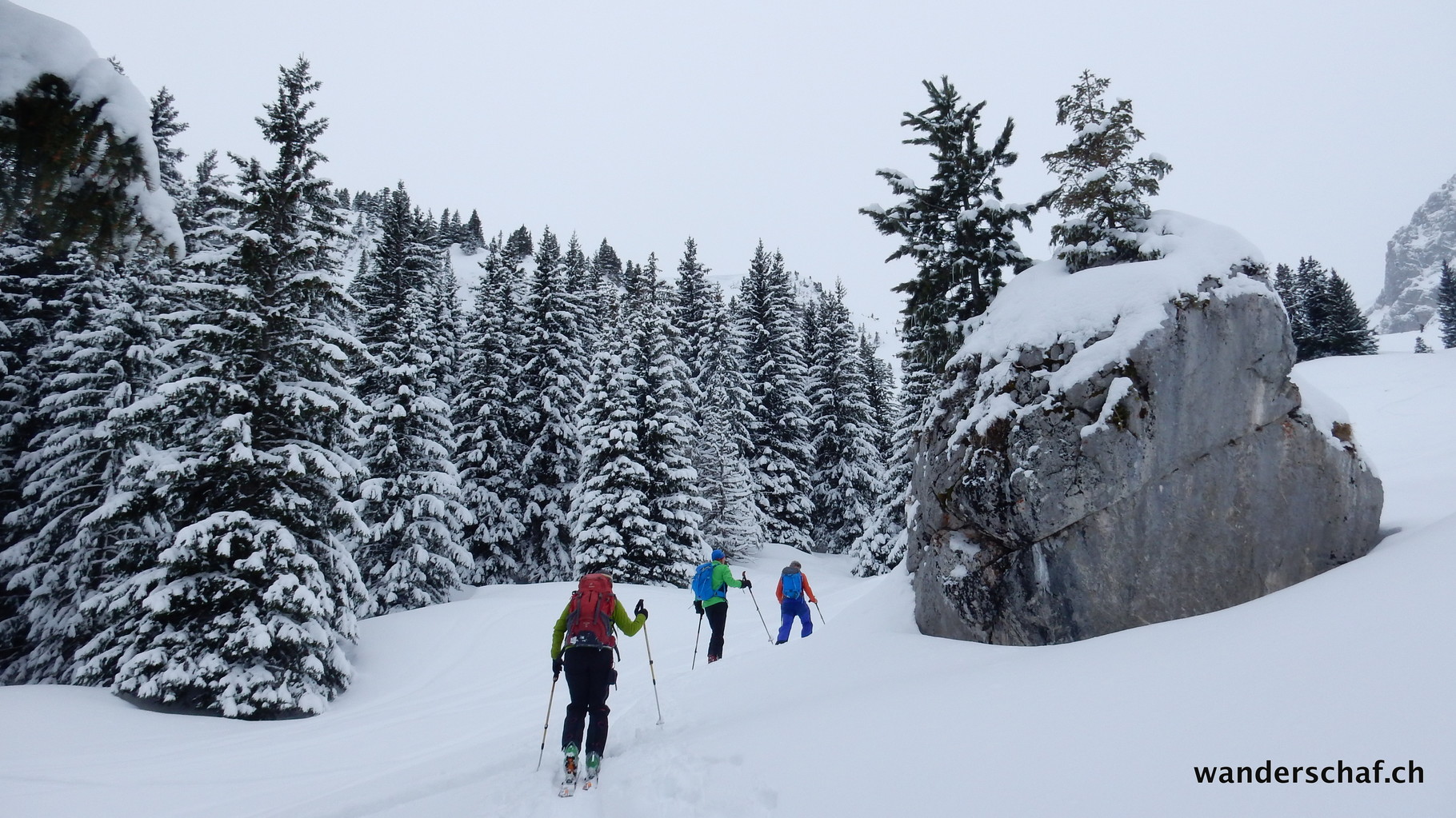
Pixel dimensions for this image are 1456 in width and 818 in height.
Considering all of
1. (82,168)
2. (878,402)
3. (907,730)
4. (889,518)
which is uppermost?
(878,402)

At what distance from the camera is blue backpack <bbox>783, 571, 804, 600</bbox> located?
38.6 ft

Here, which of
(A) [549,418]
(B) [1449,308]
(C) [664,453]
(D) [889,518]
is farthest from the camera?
(B) [1449,308]

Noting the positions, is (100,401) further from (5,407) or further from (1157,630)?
(1157,630)

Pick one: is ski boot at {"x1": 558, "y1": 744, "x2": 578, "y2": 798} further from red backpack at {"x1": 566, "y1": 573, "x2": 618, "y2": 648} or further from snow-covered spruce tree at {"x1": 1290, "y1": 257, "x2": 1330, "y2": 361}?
snow-covered spruce tree at {"x1": 1290, "y1": 257, "x2": 1330, "y2": 361}

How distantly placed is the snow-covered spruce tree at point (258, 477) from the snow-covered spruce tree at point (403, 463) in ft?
20.7

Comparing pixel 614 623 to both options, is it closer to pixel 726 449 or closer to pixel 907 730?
pixel 907 730

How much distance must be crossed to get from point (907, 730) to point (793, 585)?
697 cm

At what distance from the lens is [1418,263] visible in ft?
499

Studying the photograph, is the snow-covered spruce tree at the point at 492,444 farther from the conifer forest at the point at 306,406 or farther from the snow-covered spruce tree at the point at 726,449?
the snow-covered spruce tree at the point at 726,449

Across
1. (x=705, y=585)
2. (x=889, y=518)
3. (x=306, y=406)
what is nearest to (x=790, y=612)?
(x=705, y=585)

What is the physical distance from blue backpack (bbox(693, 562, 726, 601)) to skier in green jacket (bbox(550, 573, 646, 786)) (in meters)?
4.83

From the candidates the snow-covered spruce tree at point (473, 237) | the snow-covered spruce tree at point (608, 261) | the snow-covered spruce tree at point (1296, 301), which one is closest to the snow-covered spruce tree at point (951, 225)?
the snow-covered spruce tree at point (1296, 301)

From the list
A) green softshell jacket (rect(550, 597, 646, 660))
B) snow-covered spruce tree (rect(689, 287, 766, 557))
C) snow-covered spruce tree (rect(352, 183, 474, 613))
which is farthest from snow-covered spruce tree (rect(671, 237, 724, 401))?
green softshell jacket (rect(550, 597, 646, 660))

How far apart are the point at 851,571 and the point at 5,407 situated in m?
27.6
